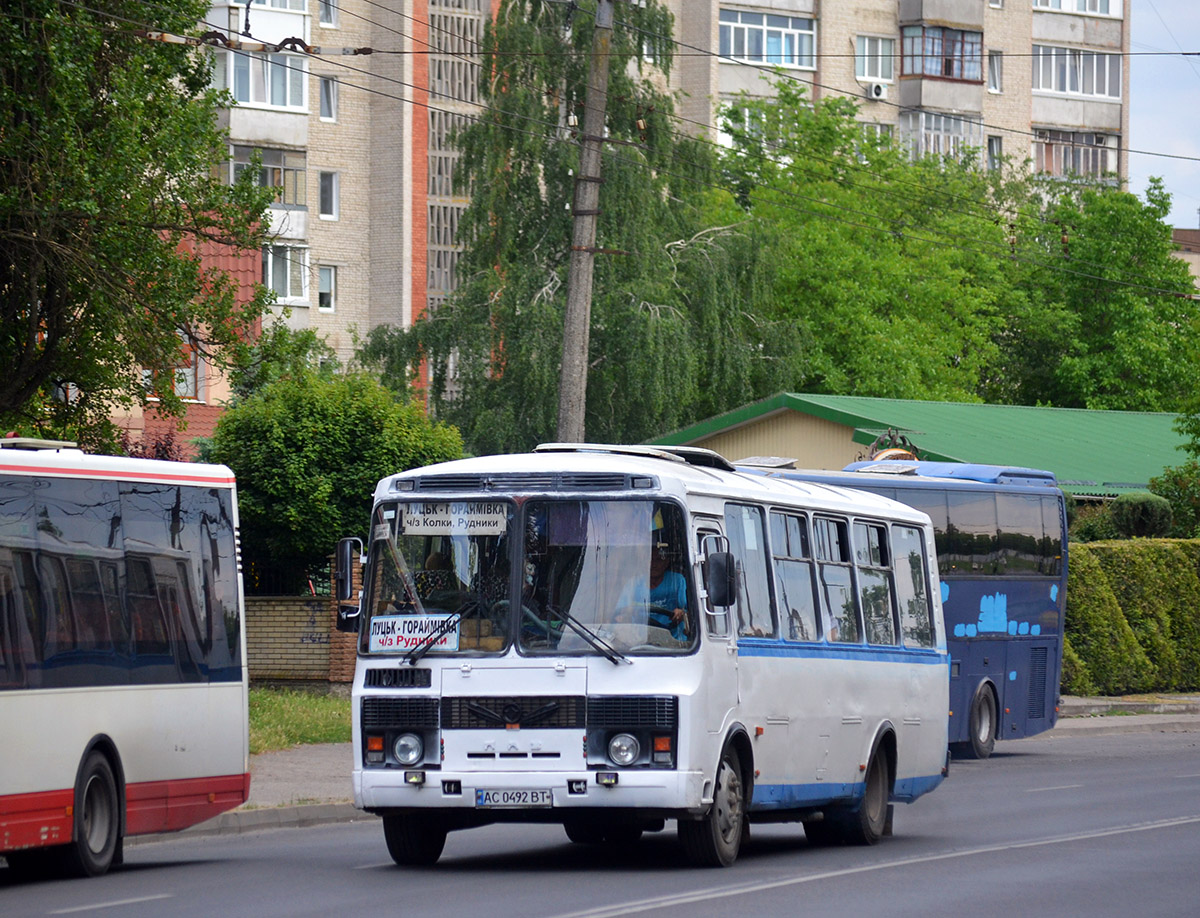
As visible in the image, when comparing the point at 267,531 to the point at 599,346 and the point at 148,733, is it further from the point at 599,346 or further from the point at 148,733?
the point at 599,346

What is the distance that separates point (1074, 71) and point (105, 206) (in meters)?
68.3

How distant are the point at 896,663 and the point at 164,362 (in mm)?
10295

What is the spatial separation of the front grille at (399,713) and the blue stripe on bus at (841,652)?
209 cm

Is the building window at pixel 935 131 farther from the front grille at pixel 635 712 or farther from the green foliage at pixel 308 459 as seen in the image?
the front grille at pixel 635 712

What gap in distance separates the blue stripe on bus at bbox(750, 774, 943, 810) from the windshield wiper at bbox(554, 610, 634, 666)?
1.67 meters

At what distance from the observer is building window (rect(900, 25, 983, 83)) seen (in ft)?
259

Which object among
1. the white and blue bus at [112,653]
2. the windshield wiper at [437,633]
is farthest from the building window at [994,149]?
the windshield wiper at [437,633]

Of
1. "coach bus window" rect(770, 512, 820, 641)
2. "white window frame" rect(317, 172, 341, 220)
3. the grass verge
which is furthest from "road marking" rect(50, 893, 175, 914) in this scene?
"white window frame" rect(317, 172, 341, 220)

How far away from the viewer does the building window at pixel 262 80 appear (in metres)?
64.4

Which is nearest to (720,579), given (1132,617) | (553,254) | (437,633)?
(437,633)

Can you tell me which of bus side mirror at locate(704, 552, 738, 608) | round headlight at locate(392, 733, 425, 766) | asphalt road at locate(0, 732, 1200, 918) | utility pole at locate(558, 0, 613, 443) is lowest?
asphalt road at locate(0, 732, 1200, 918)

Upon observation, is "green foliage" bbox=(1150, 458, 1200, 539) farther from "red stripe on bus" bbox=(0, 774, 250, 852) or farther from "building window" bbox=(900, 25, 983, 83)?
"building window" bbox=(900, 25, 983, 83)

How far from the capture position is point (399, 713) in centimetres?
1306

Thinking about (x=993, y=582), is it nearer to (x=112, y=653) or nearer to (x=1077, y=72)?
(x=112, y=653)
